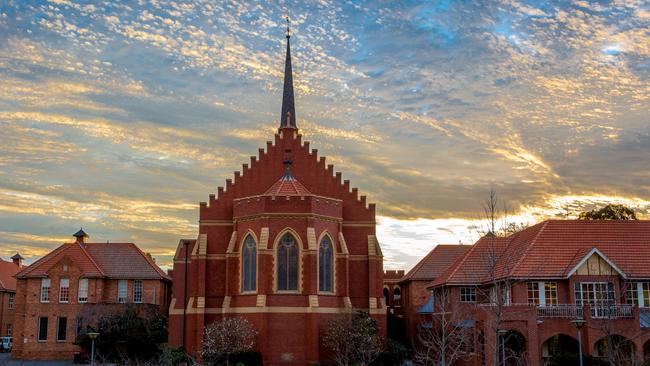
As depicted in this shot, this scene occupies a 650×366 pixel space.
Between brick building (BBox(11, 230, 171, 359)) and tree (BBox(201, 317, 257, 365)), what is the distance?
55.4ft

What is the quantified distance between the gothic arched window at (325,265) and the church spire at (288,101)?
35.5 feet

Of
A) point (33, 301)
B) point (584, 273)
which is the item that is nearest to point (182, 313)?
point (33, 301)

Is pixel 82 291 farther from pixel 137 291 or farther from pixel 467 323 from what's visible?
pixel 467 323

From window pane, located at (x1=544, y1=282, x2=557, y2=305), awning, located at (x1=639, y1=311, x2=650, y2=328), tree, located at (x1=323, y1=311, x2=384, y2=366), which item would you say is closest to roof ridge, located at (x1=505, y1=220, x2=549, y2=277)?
window pane, located at (x1=544, y1=282, x2=557, y2=305)

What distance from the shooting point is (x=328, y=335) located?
4662 cm

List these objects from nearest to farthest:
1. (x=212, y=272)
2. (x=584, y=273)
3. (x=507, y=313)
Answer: (x=507, y=313)
(x=584, y=273)
(x=212, y=272)

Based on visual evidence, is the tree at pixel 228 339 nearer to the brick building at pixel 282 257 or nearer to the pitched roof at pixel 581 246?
the brick building at pixel 282 257

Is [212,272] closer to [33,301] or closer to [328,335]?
[328,335]

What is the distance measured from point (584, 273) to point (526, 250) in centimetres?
354

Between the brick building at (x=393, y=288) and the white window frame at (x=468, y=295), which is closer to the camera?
the white window frame at (x=468, y=295)

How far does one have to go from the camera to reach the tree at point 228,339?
44812mm

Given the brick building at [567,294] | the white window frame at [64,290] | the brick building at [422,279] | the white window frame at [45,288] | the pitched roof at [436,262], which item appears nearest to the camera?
the brick building at [567,294]

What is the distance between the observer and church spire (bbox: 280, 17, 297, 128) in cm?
5697

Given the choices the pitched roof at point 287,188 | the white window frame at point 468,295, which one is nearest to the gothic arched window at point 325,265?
the pitched roof at point 287,188
